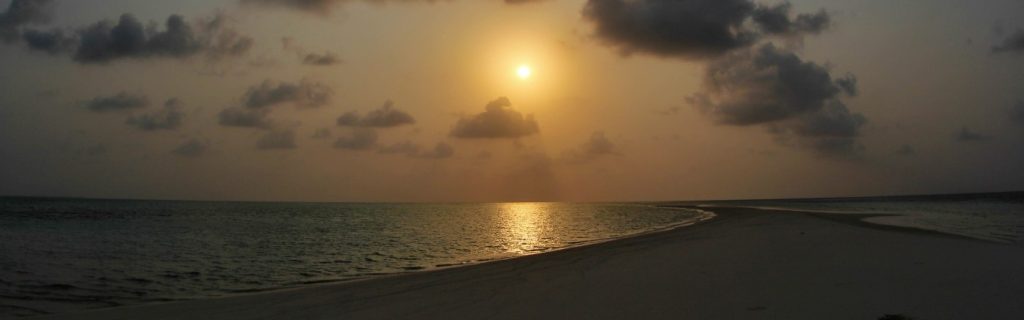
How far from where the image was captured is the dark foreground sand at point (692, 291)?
11227 millimetres

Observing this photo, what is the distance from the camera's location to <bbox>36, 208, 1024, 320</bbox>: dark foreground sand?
1123 cm

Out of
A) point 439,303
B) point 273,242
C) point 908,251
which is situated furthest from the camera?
point 273,242

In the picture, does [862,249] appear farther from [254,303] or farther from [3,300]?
[3,300]

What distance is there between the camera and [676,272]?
54.3 ft

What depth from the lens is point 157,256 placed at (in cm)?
3162

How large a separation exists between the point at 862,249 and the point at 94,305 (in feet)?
76.4

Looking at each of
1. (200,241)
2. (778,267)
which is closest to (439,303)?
(778,267)

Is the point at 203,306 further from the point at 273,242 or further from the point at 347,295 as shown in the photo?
the point at 273,242

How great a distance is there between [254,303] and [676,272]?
35.1 feet

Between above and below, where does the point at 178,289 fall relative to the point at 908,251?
below

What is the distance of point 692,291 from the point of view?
43.8 ft

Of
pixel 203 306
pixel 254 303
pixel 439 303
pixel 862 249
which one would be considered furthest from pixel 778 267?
pixel 203 306

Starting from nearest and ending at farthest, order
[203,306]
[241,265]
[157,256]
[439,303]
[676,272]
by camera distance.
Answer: [439,303]
[203,306]
[676,272]
[241,265]
[157,256]

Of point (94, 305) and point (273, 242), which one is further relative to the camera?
point (273, 242)
